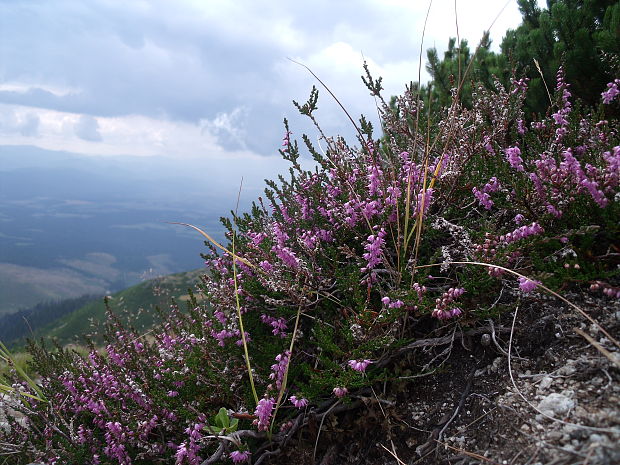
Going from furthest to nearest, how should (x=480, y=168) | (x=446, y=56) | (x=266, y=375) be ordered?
(x=446, y=56), (x=480, y=168), (x=266, y=375)

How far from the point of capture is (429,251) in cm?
340

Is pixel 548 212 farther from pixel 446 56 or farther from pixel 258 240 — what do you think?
pixel 446 56

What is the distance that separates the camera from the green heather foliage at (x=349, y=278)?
2.66m

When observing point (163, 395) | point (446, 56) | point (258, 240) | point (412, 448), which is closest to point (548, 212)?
point (412, 448)

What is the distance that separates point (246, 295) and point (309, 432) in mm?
1164

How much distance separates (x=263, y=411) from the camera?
269cm

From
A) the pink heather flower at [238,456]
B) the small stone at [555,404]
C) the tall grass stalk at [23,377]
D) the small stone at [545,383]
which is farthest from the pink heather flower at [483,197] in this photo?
the tall grass stalk at [23,377]

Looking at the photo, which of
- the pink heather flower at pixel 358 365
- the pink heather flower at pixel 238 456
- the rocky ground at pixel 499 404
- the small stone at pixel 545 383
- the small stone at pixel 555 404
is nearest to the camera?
the rocky ground at pixel 499 404

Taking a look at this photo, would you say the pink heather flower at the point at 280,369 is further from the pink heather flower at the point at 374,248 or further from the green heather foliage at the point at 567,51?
the green heather foliage at the point at 567,51

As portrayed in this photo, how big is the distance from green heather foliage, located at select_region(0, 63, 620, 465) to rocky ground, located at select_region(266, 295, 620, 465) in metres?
0.16

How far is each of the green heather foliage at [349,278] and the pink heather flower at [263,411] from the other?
0.01 metres

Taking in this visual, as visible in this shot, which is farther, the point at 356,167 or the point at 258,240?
the point at 356,167

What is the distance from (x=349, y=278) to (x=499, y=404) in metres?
1.18

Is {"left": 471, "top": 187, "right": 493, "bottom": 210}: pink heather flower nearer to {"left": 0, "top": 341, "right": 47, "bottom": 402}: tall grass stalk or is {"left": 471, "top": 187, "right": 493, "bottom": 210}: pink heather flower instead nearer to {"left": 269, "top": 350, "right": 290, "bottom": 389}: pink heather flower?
{"left": 269, "top": 350, "right": 290, "bottom": 389}: pink heather flower
